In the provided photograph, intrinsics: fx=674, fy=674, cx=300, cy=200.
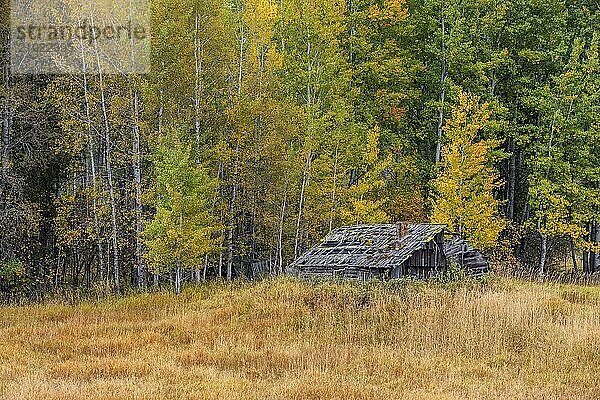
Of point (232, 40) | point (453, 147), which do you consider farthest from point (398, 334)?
point (232, 40)

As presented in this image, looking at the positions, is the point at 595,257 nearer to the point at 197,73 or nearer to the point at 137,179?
the point at 197,73

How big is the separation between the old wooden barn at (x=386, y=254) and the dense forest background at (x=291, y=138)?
287cm

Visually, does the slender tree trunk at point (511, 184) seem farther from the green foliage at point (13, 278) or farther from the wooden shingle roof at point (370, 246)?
the green foliage at point (13, 278)

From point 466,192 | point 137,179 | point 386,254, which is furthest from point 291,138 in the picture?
point 386,254

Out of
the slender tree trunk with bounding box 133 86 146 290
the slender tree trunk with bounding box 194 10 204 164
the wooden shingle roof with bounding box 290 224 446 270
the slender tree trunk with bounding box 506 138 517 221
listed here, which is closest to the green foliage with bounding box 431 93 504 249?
the wooden shingle roof with bounding box 290 224 446 270

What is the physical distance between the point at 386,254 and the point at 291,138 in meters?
7.97

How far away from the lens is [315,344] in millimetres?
14391

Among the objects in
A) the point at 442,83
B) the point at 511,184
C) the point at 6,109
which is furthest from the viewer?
the point at 511,184

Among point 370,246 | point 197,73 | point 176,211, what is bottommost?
point 370,246

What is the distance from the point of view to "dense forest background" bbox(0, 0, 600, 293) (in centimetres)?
2159

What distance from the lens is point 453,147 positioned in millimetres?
24234

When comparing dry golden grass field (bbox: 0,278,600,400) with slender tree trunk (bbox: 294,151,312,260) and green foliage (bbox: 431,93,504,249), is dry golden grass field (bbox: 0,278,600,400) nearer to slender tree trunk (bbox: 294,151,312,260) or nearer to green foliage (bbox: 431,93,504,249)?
green foliage (bbox: 431,93,504,249)

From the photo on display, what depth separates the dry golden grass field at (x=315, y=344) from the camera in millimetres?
10930

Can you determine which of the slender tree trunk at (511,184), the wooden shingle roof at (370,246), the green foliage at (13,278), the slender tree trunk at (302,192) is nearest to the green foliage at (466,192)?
the wooden shingle roof at (370,246)
